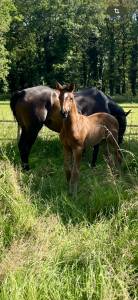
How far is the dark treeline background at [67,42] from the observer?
50.0 meters

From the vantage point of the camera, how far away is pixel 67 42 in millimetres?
50156

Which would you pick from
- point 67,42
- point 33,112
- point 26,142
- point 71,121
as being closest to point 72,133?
point 71,121

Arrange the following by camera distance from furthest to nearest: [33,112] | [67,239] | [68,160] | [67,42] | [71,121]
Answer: [67,42], [33,112], [68,160], [71,121], [67,239]

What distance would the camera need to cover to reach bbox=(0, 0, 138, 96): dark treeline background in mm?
50031

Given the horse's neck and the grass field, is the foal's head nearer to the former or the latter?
the horse's neck

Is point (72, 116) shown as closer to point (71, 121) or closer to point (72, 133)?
point (71, 121)

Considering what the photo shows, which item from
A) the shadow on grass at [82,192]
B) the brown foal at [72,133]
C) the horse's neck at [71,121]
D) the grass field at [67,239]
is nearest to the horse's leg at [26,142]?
the shadow on grass at [82,192]

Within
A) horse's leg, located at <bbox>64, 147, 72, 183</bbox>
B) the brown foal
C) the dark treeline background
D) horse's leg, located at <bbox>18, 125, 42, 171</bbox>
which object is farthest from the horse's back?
the dark treeline background

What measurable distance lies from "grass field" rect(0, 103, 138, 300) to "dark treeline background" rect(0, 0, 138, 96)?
4103 centimetres

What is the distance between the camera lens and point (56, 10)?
1993 inches

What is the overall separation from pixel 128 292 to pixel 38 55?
4887 centimetres

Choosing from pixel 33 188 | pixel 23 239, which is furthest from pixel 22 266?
pixel 33 188

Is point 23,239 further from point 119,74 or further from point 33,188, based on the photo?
point 119,74

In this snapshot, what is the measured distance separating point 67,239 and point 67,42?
1829 inches
